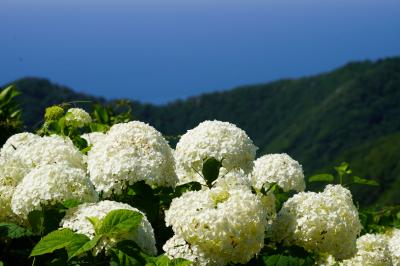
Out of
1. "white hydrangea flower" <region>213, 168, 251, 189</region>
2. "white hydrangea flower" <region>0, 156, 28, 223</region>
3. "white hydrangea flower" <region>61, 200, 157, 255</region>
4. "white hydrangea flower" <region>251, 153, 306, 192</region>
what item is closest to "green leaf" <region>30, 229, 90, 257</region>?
"white hydrangea flower" <region>61, 200, 157, 255</region>

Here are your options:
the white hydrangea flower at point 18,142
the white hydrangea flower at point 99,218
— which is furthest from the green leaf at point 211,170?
the white hydrangea flower at point 18,142

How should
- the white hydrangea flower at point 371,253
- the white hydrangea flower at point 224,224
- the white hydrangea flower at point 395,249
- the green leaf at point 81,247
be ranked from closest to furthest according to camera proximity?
the green leaf at point 81,247
the white hydrangea flower at point 224,224
the white hydrangea flower at point 371,253
the white hydrangea flower at point 395,249

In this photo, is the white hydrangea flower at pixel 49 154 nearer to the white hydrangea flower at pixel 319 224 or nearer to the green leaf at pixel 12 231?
the green leaf at pixel 12 231

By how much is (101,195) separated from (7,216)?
66 centimetres

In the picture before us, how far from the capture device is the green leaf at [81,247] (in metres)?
3.40

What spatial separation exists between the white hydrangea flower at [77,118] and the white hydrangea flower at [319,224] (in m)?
2.59

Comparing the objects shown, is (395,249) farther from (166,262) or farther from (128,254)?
(128,254)

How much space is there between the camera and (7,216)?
435cm

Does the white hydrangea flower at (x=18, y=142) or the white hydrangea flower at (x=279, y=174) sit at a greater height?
the white hydrangea flower at (x=18, y=142)

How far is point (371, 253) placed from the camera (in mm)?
5285

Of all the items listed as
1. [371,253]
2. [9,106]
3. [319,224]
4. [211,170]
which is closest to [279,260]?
[319,224]

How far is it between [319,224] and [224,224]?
33.7 inches

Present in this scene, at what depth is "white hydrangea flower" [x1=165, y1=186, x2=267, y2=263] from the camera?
3.88m

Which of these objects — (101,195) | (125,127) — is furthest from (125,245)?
(125,127)
